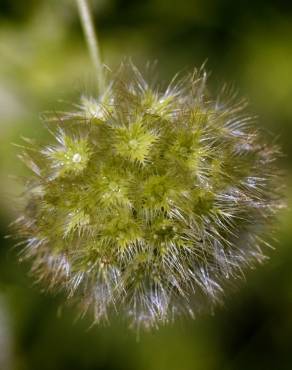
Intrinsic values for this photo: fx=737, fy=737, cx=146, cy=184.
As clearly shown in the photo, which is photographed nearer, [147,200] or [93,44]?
[147,200]

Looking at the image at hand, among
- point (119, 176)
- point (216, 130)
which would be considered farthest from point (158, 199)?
point (216, 130)

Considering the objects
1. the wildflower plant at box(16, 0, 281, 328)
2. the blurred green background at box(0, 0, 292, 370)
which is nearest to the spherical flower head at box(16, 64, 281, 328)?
the wildflower plant at box(16, 0, 281, 328)

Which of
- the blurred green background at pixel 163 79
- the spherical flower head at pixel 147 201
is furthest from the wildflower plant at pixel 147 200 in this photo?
the blurred green background at pixel 163 79

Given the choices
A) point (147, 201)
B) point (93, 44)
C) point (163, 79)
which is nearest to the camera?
point (147, 201)

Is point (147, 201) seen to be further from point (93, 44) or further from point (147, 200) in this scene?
point (93, 44)

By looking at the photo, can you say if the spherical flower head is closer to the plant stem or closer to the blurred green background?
the plant stem

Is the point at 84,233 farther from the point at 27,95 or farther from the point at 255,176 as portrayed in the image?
the point at 27,95

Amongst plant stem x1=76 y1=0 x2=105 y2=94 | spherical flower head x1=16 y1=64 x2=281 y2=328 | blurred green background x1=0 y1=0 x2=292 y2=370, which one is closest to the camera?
spherical flower head x1=16 y1=64 x2=281 y2=328

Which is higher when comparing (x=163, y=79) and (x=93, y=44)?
(x=163, y=79)

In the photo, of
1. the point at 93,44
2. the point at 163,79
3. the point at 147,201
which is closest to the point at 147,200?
the point at 147,201
